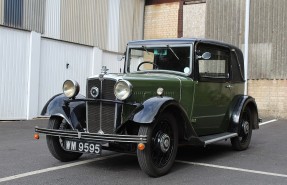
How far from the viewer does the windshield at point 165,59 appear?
6.96 metres

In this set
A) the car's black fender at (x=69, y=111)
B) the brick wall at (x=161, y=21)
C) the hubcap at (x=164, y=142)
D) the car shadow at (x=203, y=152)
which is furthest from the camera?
the brick wall at (x=161, y=21)

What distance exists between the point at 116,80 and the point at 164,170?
4.83 ft

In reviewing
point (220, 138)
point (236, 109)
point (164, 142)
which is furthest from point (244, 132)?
point (164, 142)

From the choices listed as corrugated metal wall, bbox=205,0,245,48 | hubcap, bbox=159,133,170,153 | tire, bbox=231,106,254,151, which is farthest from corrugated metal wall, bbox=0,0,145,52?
hubcap, bbox=159,133,170,153

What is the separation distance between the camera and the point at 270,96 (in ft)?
54.3

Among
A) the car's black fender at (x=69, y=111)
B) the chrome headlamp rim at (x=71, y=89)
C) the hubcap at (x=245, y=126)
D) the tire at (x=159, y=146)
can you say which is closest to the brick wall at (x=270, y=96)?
the hubcap at (x=245, y=126)

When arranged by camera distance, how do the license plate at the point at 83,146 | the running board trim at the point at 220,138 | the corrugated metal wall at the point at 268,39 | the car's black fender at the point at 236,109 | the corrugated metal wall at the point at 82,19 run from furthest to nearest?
the corrugated metal wall at the point at 268,39 < the corrugated metal wall at the point at 82,19 < the car's black fender at the point at 236,109 < the running board trim at the point at 220,138 < the license plate at the point at 83,146

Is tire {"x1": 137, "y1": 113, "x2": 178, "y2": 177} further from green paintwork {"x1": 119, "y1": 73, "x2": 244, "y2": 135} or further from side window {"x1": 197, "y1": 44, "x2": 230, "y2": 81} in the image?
side window {"x1": 197, "y1": 44, "x2": 230, "y2": 81}

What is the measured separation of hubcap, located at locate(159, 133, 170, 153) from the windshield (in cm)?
146

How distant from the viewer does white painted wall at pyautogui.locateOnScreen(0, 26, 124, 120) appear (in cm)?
1309

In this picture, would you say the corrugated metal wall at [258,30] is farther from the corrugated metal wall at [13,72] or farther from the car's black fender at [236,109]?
the car's black fender at [236,109]

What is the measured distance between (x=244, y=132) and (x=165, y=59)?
2.47 meters

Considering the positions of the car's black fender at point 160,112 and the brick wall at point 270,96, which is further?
the brick wall at point 270,96

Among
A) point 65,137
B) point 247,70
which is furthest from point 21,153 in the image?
point 247,70
